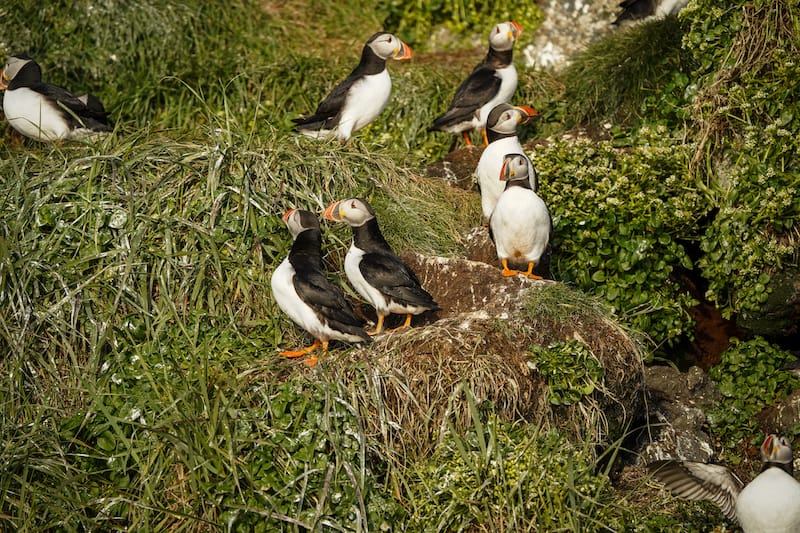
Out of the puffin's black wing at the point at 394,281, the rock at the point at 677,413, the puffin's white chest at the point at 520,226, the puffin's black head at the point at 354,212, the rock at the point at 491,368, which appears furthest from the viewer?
the rock at the point at 677,413

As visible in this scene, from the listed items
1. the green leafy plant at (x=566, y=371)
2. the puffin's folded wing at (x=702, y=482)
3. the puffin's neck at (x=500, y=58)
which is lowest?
the puffin's folded wing at (x=702, y=482)

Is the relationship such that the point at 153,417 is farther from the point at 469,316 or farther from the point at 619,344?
the point at 619,344

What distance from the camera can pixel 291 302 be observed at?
5430 mm

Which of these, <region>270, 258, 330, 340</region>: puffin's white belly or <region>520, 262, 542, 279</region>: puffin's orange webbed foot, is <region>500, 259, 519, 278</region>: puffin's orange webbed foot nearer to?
<region>520, 262, 542, 279</region>: puffin's orange webbed foot

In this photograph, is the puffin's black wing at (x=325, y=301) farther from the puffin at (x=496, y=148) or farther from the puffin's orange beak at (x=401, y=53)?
the puffin's orange beak at (x=401, y=53)

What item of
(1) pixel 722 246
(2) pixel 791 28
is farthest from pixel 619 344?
(2) pixel 791 28

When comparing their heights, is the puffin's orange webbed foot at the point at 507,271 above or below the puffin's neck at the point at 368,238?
below

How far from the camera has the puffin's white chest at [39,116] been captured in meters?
6.99

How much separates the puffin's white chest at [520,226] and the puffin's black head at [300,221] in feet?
3.40

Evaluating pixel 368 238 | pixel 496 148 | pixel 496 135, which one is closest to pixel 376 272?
pixel 368 238

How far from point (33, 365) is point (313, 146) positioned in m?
2.21

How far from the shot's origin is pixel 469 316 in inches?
220

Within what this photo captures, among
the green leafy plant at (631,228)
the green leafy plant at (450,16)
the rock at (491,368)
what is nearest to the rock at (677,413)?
the green leafy plant at (631,228)

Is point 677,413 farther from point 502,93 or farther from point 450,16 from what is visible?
point 450,16
